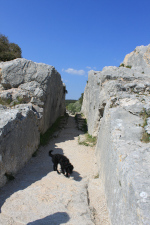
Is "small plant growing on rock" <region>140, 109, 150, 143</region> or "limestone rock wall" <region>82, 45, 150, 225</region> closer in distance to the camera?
"limestone rock wall" <region>82, 45, 150, 225</region>

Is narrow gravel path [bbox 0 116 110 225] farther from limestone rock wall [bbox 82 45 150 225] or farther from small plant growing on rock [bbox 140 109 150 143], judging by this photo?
small plant growing on rock [bbox 140 109 150 143]

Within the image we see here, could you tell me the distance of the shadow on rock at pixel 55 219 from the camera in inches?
150

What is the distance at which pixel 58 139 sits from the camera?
1178 cm

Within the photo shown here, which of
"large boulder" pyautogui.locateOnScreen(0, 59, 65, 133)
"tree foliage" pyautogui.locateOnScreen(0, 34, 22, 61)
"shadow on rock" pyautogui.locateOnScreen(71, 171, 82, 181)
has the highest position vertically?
"tree foliage" pyautogui.locateOnScreen(0, 34, 22, 61)

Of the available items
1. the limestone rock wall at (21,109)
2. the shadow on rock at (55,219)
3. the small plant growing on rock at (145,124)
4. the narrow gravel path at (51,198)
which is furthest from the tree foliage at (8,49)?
the shadow on rock at (55,219)

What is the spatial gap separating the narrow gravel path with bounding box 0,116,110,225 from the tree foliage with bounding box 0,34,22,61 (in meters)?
11.9

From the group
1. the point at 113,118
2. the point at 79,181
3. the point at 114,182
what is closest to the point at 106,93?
the point at 113,118

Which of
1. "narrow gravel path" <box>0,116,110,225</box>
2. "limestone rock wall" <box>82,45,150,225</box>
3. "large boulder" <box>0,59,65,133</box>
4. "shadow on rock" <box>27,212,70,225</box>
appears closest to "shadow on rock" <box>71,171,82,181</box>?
"narrow gravel path" <box>0,116,110,225</box>

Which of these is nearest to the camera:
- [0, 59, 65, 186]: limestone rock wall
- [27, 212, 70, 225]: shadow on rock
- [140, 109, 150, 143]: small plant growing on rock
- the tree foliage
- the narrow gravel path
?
[27, 212, 70, 225]: shadow on rock

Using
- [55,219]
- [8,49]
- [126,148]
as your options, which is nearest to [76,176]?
[55,219]

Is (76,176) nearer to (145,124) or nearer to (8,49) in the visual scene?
(145,124)

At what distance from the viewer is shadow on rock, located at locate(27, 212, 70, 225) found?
3.80m

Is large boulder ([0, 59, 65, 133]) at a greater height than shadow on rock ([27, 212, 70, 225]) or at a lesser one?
greater

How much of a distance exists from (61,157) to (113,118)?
8.28ft
